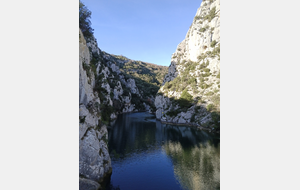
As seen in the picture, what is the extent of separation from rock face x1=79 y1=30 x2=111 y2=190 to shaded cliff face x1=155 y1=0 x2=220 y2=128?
37716 millimetres

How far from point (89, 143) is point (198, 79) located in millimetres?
58722

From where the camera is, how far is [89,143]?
65.0 feet

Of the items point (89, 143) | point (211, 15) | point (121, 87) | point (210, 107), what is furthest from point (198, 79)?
point (89, 143)

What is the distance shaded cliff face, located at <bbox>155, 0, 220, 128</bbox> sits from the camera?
60.8m

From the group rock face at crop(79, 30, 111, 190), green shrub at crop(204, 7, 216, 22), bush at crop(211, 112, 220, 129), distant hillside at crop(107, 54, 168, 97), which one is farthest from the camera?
distant hillside at crop(107, 54, 168, 97)

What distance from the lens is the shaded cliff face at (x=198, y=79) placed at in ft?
200

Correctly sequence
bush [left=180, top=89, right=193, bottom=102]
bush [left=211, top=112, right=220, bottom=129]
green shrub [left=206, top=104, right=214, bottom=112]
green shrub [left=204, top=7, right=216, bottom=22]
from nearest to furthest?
bush [left=211, top=112, right=220, bottom=129]
green shrub [left=206, top=104, right=214, bottom=112]
bush [left=180, top=89, right=193, bottom=102]
green shrub [left=204, top=7, right=216, bottom=22]

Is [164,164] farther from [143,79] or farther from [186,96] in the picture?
[143,79]

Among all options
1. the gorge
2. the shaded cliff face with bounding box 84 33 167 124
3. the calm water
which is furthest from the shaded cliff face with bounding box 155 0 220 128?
the shaded cliff face with bounding box 84 33 167 124

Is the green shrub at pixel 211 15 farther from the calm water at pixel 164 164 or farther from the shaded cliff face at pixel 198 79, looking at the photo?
the calm water at pixel 164 164

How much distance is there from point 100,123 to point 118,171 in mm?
7039

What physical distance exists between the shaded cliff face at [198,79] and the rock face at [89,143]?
37.7 metres

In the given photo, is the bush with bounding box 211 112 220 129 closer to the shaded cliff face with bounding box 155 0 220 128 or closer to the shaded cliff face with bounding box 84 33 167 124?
the shaded cliff face with bounding box 155 0 220 128
